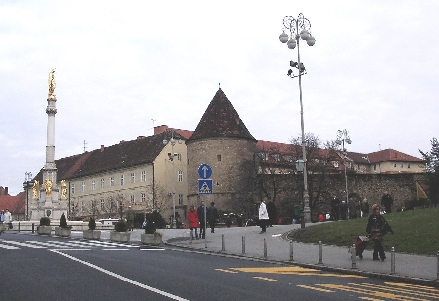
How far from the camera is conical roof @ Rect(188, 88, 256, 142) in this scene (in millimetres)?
89369

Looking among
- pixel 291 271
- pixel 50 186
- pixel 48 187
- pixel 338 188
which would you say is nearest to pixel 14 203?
pixel 50 186

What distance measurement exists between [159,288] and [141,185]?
87052 mm

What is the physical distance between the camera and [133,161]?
332ft

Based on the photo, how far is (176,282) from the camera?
13.9 m

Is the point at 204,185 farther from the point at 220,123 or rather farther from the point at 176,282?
the point at 220,123

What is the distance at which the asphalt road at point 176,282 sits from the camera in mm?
12047

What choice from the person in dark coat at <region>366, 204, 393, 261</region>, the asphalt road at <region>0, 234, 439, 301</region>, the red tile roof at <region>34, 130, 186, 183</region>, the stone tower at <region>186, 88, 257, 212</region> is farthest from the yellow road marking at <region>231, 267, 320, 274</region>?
the red tile roof at <region>34, 130, 186, 183</region>

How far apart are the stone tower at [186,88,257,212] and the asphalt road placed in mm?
66826

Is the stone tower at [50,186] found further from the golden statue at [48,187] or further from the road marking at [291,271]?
the road marking at [291,271]

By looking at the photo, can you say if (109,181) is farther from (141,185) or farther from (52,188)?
(52,188)

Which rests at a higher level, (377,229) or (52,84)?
(52,84)

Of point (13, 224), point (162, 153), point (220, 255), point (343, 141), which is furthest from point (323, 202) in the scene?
point (220, 255)

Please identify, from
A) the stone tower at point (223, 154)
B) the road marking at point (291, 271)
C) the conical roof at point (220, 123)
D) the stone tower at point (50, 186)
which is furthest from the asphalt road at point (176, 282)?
the conical roof at point (220, 123)

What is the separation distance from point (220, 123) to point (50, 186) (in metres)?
30.8
